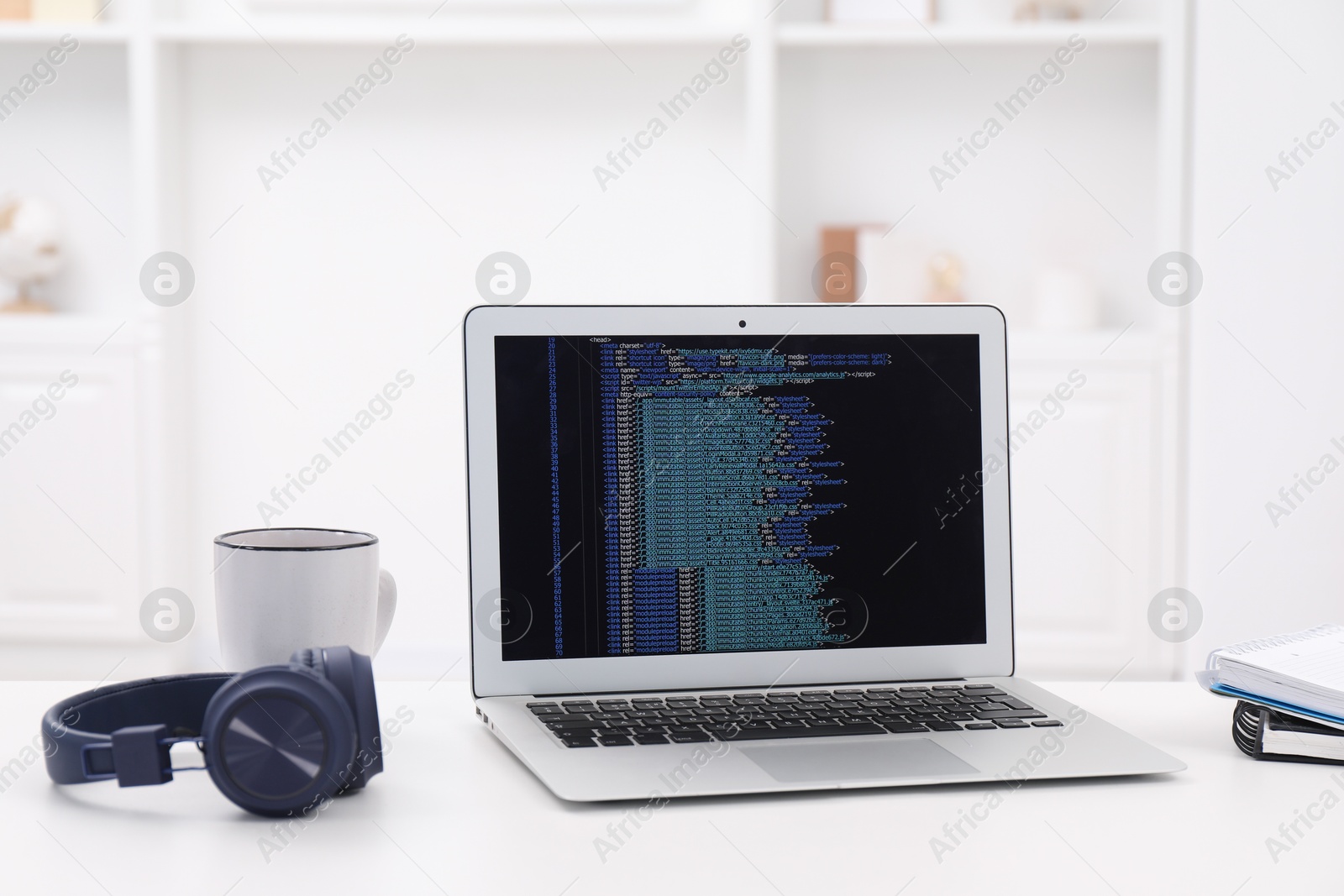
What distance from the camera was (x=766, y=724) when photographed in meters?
0.72

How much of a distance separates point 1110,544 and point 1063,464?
0.19m

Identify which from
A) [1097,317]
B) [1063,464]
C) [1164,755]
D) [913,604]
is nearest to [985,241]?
[1097,317]

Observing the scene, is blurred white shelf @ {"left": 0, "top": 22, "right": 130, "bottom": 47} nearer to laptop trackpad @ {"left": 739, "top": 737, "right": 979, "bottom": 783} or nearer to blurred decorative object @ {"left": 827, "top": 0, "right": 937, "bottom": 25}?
blurred decorative object @ {"left": 827, "top": 0, "right": 937, "bottom": 25}

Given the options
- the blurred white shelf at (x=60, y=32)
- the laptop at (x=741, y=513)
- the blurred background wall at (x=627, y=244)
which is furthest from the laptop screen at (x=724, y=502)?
the blurred white shelf at (x=60, y=32)

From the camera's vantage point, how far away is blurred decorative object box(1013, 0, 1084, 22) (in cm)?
238

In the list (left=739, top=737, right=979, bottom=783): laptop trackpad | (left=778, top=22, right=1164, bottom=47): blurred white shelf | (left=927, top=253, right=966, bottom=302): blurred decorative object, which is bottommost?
(left=739, top=737, right=979, bottom=783): laptop trackpad

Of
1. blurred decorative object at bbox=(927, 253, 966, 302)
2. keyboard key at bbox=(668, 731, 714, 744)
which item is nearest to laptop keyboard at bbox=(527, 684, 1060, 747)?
keyboard key at bbox=(668, 731, 714, 744)

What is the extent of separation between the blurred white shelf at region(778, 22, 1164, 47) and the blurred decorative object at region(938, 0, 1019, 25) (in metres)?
0.16

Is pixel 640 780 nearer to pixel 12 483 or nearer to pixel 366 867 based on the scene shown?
pixel 366 867

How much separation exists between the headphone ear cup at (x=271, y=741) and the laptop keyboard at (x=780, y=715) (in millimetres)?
157

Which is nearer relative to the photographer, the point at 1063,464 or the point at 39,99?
the point at 1063,464

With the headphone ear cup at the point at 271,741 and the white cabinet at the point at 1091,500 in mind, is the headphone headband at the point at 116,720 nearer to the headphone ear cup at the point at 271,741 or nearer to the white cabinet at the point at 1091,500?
the headphone ear cup at the point at 271,741

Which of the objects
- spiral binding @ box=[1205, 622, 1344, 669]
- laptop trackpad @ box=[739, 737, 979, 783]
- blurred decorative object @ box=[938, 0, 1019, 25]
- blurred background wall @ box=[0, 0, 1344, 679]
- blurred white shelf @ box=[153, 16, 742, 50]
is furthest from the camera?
blurred decorative object @ box=[938, 0, 1019, 25]

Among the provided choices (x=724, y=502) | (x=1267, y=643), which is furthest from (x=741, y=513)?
(x=1267, y=643)
